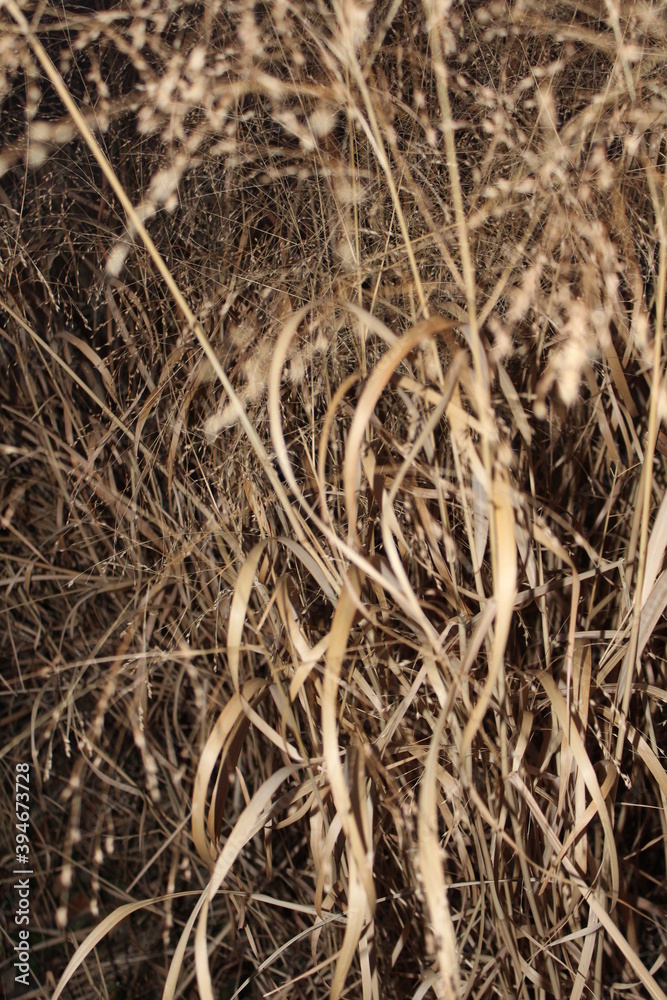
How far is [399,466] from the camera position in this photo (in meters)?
0.42

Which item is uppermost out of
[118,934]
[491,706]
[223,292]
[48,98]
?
[48,98]

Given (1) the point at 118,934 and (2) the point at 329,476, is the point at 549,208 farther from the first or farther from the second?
(1) the point at 118,934

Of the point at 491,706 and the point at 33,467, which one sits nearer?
the point at 491,706

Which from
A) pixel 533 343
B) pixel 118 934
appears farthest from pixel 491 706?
pixel 118 934

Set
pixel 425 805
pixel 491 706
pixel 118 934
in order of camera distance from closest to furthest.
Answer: pixel 425 805
pixel 491 706
pixel 118 934

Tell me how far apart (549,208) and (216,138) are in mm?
236

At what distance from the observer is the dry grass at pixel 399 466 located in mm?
382

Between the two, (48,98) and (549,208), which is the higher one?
(48,98)

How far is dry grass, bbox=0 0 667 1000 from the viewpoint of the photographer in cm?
38

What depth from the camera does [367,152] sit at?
480 mm

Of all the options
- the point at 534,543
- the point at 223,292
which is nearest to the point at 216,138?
the point at 223,292

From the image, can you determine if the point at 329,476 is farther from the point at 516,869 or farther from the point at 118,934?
the point at 118,934

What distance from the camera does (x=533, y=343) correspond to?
1.65 feet

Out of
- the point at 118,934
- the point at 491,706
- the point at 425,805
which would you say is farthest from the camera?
the point at 118,934
